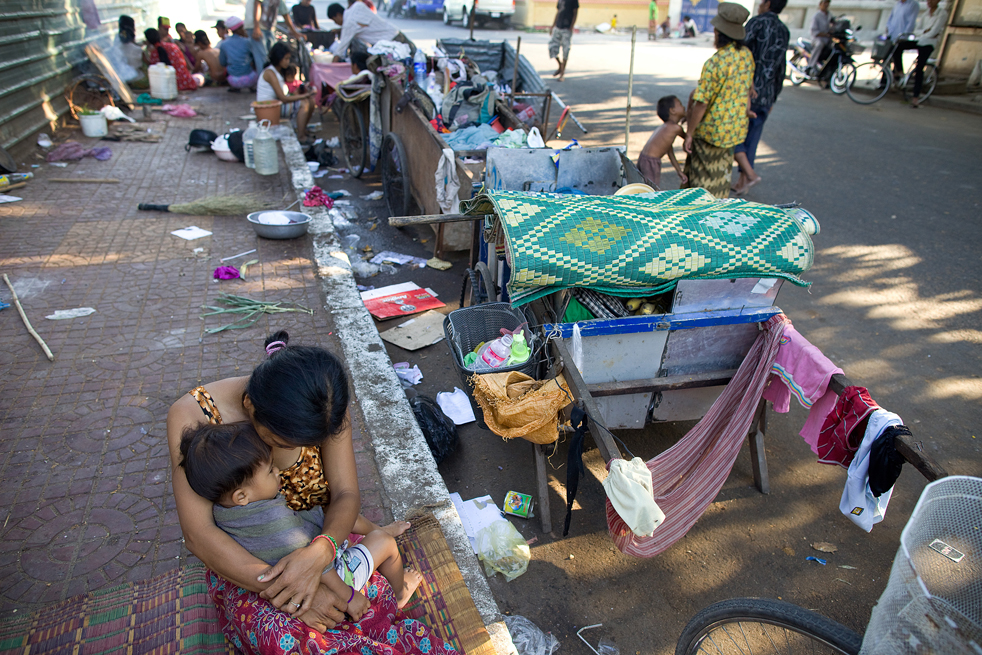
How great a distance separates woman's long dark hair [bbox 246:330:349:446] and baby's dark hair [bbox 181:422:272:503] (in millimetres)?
72

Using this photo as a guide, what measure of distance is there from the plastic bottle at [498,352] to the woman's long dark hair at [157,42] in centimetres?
1182

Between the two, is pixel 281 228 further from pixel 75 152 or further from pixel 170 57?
pixel 170 57

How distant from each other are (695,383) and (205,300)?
3488 millimetres

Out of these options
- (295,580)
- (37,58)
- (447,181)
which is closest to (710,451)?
(295,580)

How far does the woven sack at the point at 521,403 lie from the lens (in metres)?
2.51

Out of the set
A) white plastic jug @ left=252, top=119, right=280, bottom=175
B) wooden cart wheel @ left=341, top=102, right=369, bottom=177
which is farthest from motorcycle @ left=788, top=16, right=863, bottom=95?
white plastic jug @ left=252, top=119, right=280, bottom=175

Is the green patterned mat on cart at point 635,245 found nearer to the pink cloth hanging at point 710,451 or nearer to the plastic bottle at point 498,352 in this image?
the plastic bottle at point 498,352

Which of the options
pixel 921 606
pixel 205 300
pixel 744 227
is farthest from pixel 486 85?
pixel 921 606

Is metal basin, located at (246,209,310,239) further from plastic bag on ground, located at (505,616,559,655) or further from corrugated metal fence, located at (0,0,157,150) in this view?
plastic bag on ground, located at (505,616,559,655)

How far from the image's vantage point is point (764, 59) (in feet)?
19.8

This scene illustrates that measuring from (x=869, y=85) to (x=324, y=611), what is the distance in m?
15.0

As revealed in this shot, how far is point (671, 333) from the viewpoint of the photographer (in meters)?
2.80

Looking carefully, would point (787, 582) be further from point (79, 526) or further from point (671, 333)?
point (79, 526)

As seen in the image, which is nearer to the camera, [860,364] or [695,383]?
[695,383]
